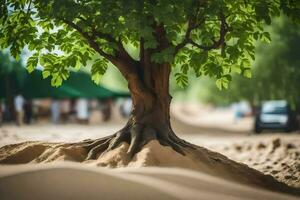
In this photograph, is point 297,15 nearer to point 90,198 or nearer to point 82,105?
point 90,198

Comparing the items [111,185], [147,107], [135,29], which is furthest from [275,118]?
[111,185]

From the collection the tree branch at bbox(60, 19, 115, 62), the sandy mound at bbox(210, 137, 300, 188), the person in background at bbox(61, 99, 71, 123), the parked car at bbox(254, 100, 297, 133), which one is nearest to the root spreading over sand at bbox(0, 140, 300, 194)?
the sandy mound at bbox(210, 137, 300, 188)

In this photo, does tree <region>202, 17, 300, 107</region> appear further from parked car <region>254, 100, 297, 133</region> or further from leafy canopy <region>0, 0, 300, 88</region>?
leafy canopy <region>0, 0, 300, 88</region>

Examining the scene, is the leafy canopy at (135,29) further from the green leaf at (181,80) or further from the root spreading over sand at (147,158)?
the root spreading over sand at (147,158)

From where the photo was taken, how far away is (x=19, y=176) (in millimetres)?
8922

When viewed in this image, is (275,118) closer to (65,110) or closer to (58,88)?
(58,88)

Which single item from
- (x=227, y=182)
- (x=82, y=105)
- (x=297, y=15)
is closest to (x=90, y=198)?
(x=227, y=182)

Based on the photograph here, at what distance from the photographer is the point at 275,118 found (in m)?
29.3

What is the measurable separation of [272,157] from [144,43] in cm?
791

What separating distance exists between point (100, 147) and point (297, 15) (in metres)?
4.97

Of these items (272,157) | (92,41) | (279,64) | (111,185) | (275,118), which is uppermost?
(279,64)

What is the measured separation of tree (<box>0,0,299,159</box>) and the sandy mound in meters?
2.99

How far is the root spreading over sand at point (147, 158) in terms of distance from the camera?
10.9m

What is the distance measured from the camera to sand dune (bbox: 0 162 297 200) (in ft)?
27.2
